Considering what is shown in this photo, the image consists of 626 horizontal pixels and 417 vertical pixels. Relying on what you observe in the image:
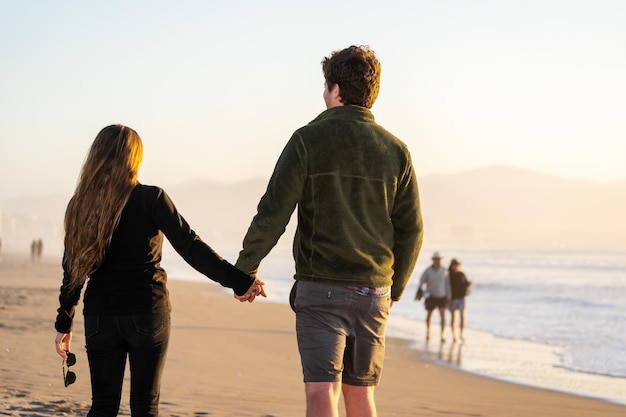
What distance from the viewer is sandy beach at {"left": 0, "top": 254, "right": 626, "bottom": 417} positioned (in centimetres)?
736

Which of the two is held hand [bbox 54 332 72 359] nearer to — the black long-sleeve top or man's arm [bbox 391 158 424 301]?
the black long-sleeve top

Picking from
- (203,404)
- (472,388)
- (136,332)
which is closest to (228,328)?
(472,388)

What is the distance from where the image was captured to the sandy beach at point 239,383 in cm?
736

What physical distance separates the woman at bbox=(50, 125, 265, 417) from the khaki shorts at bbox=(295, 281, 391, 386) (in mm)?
650

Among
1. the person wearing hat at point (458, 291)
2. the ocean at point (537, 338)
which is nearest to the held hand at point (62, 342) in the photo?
the ocean at point (537, 338)

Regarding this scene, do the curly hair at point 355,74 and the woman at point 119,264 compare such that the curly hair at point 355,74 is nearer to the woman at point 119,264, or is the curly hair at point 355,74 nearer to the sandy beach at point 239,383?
the woman at point 119,264

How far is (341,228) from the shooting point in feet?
11.8

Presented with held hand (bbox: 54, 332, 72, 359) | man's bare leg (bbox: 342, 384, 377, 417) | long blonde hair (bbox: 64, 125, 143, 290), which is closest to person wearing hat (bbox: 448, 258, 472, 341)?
man's bare leg (bbox: 342, 384, 377, 417)

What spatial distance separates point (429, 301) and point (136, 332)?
39.7 ft

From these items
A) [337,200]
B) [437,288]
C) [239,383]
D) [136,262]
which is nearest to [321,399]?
[337,200]

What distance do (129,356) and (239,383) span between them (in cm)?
561

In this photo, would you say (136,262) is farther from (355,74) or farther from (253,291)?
(355,74)

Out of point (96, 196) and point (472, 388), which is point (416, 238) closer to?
point (96, 196)

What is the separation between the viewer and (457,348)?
1434cm
